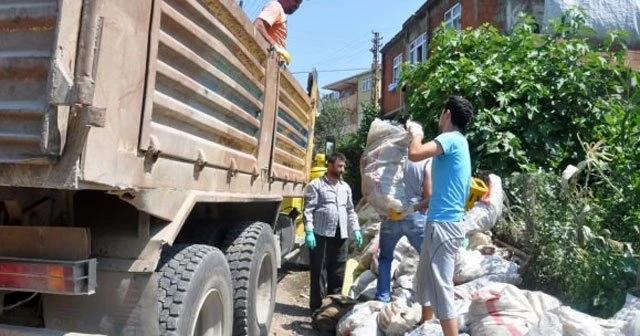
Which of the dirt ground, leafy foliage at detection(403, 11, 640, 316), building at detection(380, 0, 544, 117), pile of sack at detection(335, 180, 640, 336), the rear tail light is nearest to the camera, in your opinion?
the rear tail light

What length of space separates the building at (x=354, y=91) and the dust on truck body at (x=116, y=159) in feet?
122

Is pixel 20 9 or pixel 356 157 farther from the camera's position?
pixel 356 157

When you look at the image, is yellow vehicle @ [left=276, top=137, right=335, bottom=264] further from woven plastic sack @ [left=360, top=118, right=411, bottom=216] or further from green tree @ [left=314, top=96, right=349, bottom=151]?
green tree @ [left=314, top=96, right=349, bottom=151]

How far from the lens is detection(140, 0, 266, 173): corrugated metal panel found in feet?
8.25

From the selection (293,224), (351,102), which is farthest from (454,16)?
(351,102)

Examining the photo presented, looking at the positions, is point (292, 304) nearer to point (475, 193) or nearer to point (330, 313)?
point (330, 313)

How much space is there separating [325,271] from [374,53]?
31.8m

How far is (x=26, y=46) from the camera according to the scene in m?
1.97

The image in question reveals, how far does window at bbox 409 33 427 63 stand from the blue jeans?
45.9 feet

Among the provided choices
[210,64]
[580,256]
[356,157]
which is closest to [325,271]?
[580,256]

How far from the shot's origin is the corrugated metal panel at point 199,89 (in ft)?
8.25

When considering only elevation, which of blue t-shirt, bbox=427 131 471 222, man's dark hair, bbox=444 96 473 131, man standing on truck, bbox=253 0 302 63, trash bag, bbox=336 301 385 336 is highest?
man standing on truck, bbox=253 0 302 63

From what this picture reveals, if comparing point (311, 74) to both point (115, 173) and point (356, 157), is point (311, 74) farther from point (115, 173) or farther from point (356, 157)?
point (356, 157)

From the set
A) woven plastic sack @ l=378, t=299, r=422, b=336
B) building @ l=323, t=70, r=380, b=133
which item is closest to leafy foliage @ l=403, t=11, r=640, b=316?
woven plastic sack @ l=378, t=299, r=422, b=336
